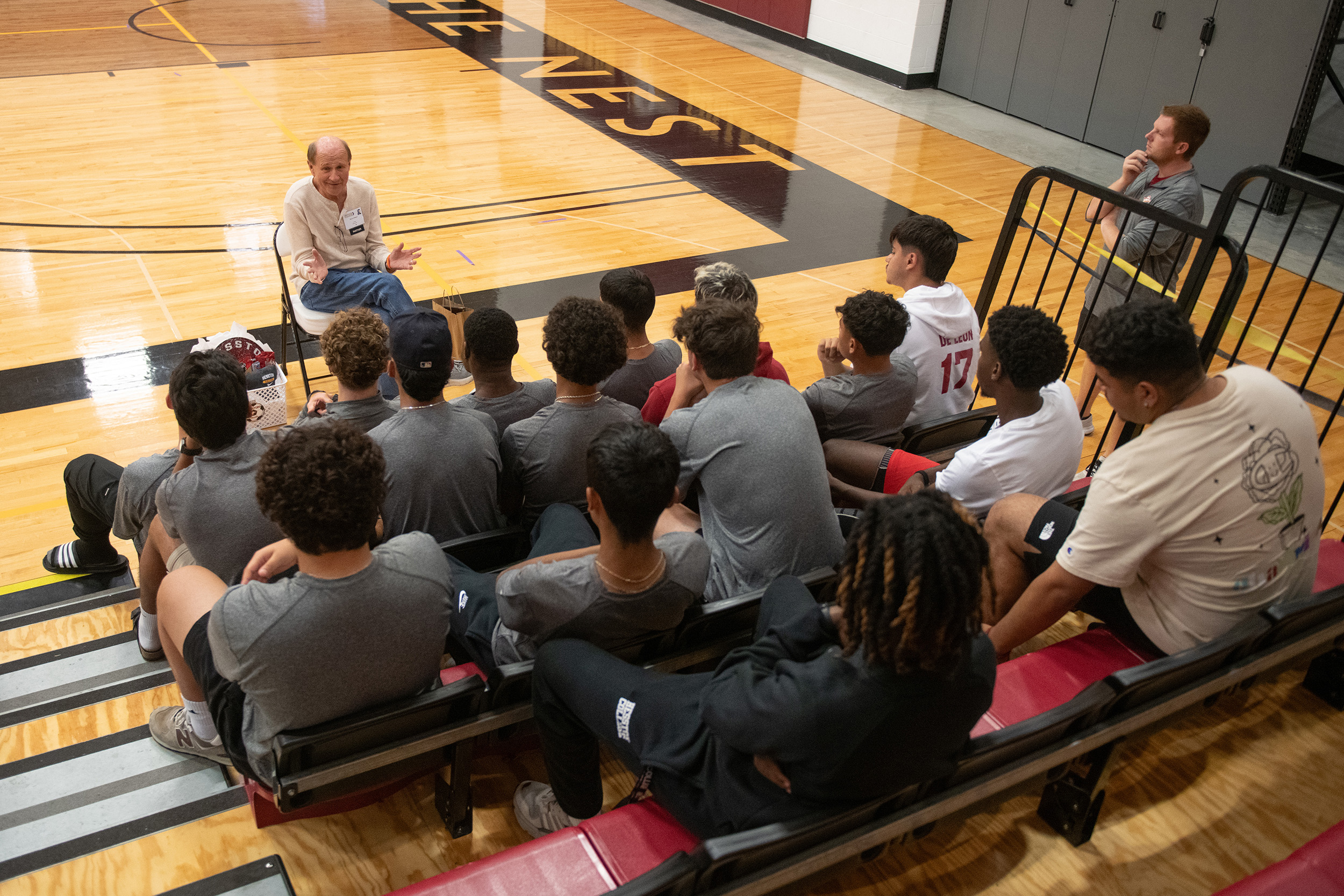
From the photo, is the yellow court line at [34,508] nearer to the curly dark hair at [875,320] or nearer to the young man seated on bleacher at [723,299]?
the young man seated on bleacher at [723,299]

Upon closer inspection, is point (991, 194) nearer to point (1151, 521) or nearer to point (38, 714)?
point (1151, 521)

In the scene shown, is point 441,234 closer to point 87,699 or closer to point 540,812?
point 87,699

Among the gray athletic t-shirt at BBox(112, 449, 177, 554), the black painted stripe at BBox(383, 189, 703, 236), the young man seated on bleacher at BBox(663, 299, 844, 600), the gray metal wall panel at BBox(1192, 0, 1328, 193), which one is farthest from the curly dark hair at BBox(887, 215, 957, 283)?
the gray metal wall panel at BBox(1192, 0, 1328, 193)

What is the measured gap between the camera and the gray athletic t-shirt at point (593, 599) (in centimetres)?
213

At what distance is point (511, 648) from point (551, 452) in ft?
2.19

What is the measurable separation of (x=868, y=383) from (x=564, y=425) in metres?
1.02

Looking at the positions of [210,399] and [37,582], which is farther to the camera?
[37,582]

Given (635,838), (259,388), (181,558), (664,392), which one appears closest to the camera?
(635,838)

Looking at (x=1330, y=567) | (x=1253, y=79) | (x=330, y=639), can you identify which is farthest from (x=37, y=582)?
(x=1253, y=79)

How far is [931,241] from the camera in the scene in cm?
379

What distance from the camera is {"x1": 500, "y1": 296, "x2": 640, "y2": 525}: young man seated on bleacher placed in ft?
9.18

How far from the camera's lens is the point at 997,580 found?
8.99ft

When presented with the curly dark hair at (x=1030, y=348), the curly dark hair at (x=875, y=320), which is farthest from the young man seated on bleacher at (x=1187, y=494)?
the curly dark hair at (x=875, y=320)

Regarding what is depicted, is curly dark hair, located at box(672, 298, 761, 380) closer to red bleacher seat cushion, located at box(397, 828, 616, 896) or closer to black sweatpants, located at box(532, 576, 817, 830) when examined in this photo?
black sweatpants, located at box(532, 576, 817, 830)
